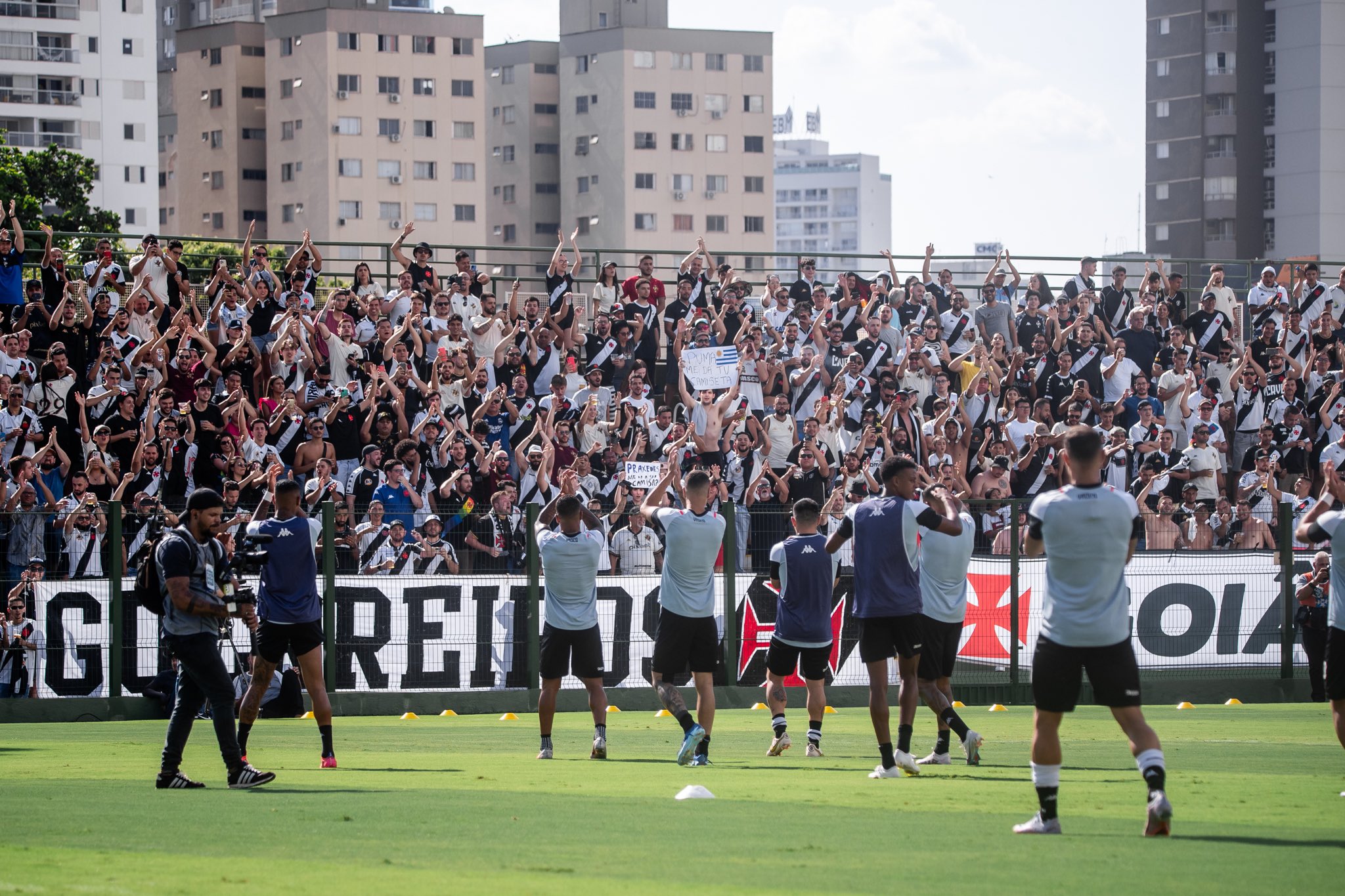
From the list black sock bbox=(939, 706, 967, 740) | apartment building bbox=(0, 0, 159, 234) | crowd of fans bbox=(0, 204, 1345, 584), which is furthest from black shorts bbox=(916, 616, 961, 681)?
apartment building bbox=(0, 0, 159, 234)

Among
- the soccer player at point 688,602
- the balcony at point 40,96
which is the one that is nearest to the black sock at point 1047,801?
the soccer player at point 688,602

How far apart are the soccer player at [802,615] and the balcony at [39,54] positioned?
301ft

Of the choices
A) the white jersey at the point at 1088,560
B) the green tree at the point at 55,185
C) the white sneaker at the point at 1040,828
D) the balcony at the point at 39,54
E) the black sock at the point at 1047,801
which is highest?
the balcony at the point at 39,54

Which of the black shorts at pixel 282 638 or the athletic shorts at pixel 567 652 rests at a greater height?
the black shorts at pixel 282 638

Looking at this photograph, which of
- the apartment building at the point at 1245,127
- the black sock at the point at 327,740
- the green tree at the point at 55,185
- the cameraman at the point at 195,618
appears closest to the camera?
the cameraman at the point at 195,618

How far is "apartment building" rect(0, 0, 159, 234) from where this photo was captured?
93688 mm

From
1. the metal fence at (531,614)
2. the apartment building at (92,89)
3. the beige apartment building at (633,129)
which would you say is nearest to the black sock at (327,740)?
the metal fence at (531,614)

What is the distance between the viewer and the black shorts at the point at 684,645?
1273 cm

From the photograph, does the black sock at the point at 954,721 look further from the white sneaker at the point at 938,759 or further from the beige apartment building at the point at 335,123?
the beige apartment building at the point at 335,123

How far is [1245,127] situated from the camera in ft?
316

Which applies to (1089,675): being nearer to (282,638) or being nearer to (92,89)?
(282,638)

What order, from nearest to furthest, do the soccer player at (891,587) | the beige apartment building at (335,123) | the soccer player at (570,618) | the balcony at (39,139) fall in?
the soccer player at (891,587) → the soccer player at (570,618) → the balcony at (39,139) → the beige apartment building at (335,123)

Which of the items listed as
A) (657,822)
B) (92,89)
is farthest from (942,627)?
(92,89)

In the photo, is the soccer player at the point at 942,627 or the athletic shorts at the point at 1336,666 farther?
the soccer player at the point at 942,627
